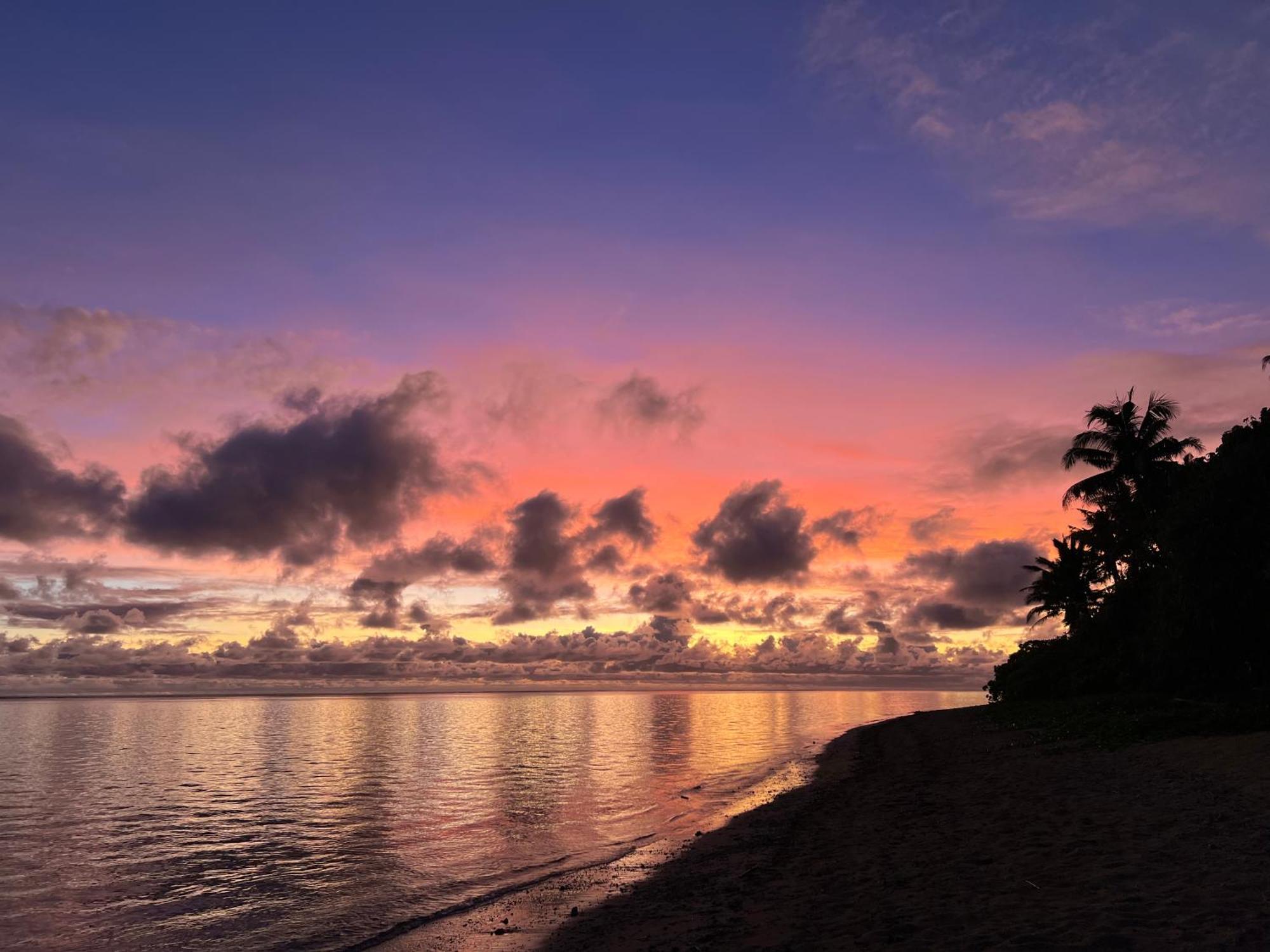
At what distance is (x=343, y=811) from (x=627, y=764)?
21.8 meters

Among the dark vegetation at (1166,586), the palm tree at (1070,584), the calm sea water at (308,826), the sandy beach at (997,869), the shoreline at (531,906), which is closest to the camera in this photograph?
the sandy beach at (997,869)

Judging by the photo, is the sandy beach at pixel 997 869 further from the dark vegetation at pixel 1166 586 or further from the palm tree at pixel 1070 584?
the palm tree at pixel 1070 584

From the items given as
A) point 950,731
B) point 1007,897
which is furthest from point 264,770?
point 1007,897

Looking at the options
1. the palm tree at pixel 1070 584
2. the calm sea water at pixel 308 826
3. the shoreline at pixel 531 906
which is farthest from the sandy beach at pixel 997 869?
the palm tree at pixel 1070 584

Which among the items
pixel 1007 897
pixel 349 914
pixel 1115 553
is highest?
pixel 1115 553

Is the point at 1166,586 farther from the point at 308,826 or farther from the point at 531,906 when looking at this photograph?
the point at 308,826

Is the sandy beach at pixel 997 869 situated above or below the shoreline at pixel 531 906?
above

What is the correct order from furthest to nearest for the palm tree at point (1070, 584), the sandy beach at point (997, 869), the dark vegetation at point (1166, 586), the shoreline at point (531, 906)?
the palm tree at point (1070, 584), the dark vegetation at point (1166, 586), the shoreline at point (531, 906), the sandy beach at point (997, 869)

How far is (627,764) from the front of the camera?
170ft

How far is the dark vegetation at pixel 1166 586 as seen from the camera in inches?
1257

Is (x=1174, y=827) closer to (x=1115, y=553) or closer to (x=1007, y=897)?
(x=1007, y=897)

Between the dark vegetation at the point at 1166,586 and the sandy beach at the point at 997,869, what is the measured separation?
8.10 metres

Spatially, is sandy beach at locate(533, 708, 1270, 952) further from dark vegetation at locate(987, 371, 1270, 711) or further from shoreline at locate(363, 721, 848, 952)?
dark vegetation at locate(987, 371, 1270, 711)

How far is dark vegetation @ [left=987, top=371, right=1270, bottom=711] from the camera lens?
31938 mm
